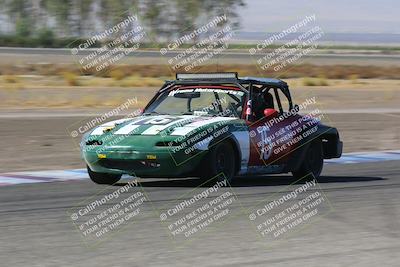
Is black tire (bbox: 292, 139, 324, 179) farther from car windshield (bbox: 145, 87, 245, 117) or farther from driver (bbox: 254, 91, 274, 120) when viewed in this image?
car windshield (bbox: 145, 87, 245, 117)

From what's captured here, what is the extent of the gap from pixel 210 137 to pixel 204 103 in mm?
1036

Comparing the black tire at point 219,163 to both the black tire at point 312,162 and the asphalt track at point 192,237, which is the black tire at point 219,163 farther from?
the black tire at point 312,162

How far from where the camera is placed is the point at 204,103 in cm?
1169

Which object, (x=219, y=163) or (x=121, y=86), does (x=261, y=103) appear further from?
(x=121, y=86)

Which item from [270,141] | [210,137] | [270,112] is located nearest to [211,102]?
[270,112]

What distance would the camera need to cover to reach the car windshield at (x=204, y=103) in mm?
11555

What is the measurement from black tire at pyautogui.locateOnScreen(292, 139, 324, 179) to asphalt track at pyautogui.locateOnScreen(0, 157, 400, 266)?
1026 millimetres

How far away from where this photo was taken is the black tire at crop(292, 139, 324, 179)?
12.5 meters

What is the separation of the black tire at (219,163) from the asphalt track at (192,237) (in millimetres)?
176

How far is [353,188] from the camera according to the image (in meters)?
11.6

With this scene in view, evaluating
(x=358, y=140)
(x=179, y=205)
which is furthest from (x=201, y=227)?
(x=358, y=140)

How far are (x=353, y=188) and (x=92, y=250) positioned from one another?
17.3ft

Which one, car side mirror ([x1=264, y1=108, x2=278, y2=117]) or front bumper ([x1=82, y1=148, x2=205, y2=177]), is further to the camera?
car side mirror ([x1=264, y1=108, x2=278, y2=117])

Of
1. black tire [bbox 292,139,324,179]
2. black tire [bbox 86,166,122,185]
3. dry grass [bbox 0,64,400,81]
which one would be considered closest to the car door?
black tire [bbox 292,139,324,179]
